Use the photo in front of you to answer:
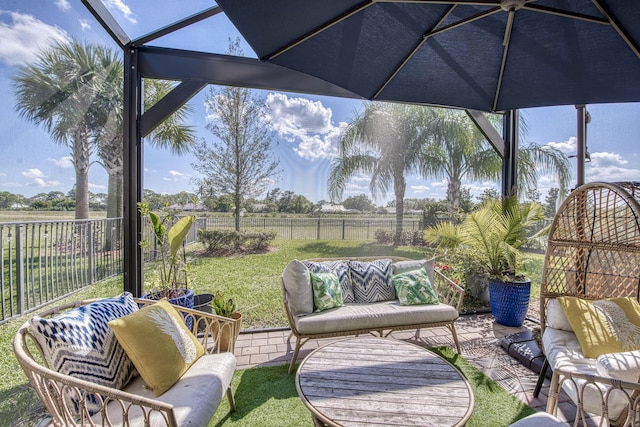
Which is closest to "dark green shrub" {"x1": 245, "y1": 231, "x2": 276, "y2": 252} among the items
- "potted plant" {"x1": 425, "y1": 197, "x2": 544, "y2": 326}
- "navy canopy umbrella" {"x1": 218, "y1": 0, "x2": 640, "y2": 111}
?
"navy canopy umbrella" {"x1": 218, "y1": 0, "x2": 640, "y2": 111}

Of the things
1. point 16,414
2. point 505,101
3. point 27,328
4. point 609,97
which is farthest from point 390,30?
point 16,414

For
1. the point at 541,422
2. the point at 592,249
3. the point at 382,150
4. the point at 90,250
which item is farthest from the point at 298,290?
the point at 592,249

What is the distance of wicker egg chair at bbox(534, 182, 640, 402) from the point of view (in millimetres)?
2354

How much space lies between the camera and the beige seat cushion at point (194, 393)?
55.4 inches

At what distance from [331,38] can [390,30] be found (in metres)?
0.36

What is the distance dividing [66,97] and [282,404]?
8.56 ft

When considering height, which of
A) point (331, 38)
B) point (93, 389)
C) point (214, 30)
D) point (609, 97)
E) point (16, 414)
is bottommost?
point (16, 414)

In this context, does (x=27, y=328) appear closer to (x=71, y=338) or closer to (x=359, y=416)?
(x=71, y=338)

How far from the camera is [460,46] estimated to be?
199 cm

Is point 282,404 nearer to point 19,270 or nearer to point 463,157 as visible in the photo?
point 19,270

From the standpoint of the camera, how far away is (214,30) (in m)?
3.21

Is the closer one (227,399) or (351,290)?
(227,399)

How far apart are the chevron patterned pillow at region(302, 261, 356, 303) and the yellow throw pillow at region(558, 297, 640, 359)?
1738 millimetres

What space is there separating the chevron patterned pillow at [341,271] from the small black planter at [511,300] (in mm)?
1820
